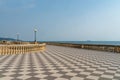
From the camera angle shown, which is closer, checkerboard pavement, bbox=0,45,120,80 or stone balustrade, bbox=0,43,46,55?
checkerboard pavement, bbox=0,45,120,80

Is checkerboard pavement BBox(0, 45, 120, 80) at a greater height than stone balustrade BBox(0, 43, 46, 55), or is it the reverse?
stone balustrade BBox(0, 43, 46, 55)

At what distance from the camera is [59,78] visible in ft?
23.1

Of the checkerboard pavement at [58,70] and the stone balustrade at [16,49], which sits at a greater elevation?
the stone balustrade at [16,49]

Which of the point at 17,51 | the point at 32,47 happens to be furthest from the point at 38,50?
the point at 17,51

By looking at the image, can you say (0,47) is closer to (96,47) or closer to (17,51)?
(17,51)

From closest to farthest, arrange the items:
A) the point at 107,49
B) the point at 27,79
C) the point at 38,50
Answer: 1. the point at 27,79
2. the point at 38,50
3. the point at 107,49

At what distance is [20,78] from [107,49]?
17107 millimetres

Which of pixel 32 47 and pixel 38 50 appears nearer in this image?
pixel 32 47

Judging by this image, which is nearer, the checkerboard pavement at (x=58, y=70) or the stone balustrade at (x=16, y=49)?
the checkerboard pavement at (x=58, y=70)

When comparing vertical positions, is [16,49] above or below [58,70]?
above

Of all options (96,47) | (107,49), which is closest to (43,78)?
(107,49)

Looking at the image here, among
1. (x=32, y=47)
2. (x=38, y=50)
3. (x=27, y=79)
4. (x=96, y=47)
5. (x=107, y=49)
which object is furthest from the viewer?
(x=96, y=47)

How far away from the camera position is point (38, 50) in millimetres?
21109

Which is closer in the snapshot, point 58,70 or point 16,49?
point 58,70
